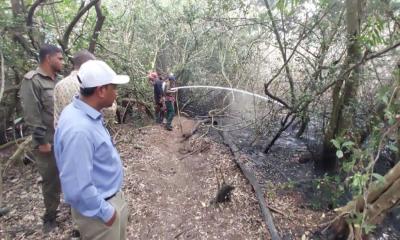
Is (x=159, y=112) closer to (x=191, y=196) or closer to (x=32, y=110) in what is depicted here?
(x=191, y=196)

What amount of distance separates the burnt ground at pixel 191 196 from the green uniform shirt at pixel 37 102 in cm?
128

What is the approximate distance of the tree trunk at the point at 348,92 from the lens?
16.6 feet

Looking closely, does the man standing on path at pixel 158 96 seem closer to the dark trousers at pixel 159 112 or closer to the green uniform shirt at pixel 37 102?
the dark trousers at pixel 159 112

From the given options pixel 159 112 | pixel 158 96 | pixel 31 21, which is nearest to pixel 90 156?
pixel 31 21

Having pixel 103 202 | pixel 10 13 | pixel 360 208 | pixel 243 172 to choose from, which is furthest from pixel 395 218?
pixel 10 13

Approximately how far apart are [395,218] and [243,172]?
2639mm

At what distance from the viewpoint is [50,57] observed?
3549 mm

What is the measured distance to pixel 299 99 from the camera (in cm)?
647

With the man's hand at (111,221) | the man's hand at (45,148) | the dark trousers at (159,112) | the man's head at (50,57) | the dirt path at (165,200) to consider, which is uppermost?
the man's head at (50,57)

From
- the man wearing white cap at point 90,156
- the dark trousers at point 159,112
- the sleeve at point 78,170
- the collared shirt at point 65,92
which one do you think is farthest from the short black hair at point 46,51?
the dark trousers at point 159,112

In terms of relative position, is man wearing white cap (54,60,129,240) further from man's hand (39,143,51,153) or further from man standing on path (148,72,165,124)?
man standing on path (148,72,165,124)

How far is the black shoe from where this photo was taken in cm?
385

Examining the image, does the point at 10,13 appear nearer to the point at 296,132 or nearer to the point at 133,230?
the point at 133,230

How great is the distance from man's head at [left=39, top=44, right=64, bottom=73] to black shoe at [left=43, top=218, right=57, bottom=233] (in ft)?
6.05
